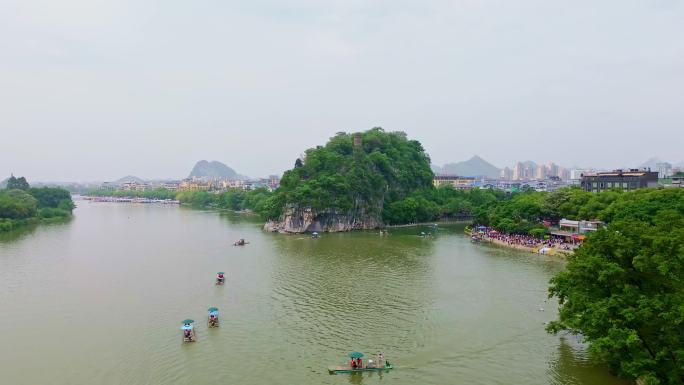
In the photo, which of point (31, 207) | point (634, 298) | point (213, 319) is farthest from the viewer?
point (31, 207)

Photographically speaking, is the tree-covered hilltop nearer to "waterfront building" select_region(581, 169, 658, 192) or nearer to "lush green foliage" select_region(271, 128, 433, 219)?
"lush green foliage" select_region(271, 128, 433, 219)

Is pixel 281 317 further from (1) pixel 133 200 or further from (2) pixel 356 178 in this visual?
(1) pixel 133 200

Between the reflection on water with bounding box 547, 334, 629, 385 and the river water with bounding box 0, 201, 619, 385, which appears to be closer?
the reflection on water with bounding box 547, 334, 629, 385

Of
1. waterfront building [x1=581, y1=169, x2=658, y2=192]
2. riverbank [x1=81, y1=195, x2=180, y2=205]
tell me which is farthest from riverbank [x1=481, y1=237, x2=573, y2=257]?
riverbank [x1=81, y1=195, x2=180, y2=205]

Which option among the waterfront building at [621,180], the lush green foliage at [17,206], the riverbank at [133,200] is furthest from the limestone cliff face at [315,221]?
the riverbank at [133,200]

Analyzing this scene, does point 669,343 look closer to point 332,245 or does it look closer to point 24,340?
Result: point 24,340

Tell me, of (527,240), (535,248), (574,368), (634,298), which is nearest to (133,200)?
(527,240)

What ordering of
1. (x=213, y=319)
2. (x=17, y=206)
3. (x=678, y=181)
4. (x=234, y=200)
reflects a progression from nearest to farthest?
1. (x=213, y=319)
2. (x=17, y=206)
3. (x=678, y=181)
4. (x=234, y=200)

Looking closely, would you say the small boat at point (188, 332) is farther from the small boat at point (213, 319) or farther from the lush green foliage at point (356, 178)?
the lush green foliage at point (356, 178)
